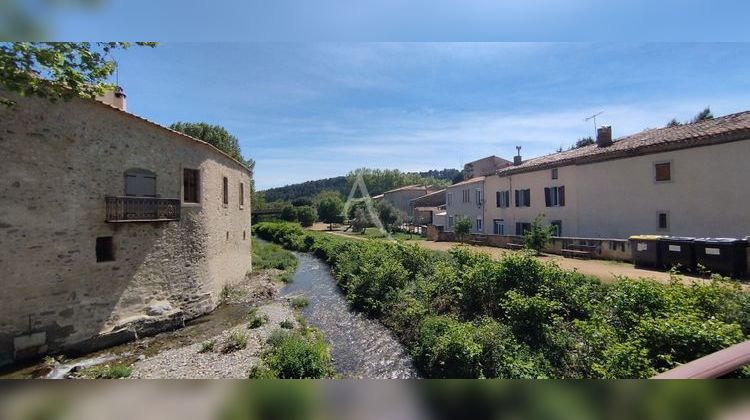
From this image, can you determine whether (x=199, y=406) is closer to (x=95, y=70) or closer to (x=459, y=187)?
(x=95, y=70)

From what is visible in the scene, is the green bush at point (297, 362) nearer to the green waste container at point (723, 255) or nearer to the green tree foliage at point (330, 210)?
the green waste container at point (723, 255)

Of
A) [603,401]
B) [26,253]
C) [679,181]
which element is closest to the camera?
[603,401]

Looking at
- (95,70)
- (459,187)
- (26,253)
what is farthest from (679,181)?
(459,187)

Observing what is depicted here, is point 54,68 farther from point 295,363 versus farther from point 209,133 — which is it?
point 209,133

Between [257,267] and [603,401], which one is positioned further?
[257,267]

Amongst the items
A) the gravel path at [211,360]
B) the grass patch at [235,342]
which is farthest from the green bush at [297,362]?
the grass patch at [235,342]

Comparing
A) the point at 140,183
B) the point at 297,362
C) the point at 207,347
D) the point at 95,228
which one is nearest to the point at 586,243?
the point at 297,362

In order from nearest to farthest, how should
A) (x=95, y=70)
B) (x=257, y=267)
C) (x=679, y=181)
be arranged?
(x=95, y=70) < (x=679, y=181) < (x=257, y=267)

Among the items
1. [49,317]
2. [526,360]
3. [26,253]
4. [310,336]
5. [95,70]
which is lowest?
[310,336]

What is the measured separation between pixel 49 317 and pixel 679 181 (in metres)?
17.2

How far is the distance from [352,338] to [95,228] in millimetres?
8050

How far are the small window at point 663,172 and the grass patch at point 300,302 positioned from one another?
13.4m

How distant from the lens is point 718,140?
8.45 metres

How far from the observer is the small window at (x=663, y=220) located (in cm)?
973
